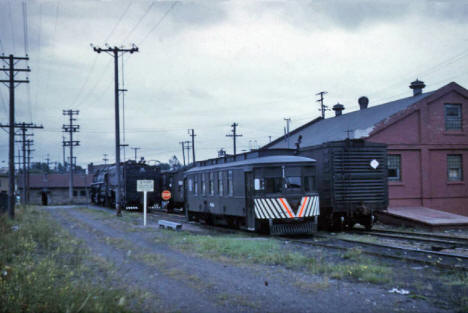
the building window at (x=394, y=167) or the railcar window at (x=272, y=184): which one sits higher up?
the building window at (x=394, y=167)

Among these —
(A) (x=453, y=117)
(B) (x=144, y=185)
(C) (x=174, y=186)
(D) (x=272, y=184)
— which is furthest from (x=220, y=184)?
(C) (x=174, y=186)

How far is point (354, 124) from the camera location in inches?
1055

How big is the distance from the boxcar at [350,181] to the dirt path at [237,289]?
772 cm

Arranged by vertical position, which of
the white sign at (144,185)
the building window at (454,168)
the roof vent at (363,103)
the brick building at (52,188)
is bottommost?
the brick building at (52,188)

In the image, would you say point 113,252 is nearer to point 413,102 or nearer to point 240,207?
point 240,207

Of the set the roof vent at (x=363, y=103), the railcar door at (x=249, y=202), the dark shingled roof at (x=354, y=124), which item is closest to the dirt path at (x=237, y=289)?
the railcar door at (x=249, y=202)

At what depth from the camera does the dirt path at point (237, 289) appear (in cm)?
636

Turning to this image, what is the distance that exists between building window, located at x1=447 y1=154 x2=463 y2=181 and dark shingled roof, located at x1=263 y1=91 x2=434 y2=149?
368 cm

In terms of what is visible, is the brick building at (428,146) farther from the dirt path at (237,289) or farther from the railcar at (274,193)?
the dirt path at (237,289)

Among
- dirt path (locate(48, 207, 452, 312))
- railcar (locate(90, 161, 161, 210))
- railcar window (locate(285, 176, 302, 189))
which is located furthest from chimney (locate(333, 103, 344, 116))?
dirt path (locate(48, 207, 452, 312))

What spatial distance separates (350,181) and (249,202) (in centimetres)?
420

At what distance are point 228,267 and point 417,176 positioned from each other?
57.2 ft

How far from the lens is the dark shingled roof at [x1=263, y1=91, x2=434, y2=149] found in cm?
2419

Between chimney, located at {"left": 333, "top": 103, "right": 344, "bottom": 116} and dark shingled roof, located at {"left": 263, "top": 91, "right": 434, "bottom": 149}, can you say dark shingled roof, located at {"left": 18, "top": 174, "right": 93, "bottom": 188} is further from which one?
dark shingled roof, located at {"left": 263, "top": 91, "right": 434, "bottom": 149}
